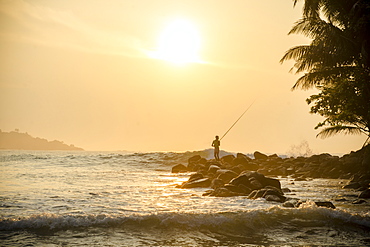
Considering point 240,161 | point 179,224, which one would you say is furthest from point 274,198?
point 240,161

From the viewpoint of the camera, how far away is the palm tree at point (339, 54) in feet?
53.7

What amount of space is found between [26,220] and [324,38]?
1542 cm

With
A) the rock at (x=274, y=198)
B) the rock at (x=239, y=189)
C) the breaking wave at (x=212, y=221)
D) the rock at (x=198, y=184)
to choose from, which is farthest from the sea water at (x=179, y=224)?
the rock at (x=198, y=184)

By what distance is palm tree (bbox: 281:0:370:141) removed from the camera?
644 inches

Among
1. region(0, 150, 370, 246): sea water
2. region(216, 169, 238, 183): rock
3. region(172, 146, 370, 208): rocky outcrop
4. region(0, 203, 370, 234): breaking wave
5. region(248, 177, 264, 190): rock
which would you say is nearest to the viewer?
region(0, 150, 370, 246): sea water

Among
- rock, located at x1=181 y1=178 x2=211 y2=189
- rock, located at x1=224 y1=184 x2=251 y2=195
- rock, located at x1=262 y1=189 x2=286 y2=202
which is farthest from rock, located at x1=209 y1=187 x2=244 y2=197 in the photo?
rock, located at x1=181 y1=178 x2=211 y2=189

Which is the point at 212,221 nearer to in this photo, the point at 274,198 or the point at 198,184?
the point at 274,198

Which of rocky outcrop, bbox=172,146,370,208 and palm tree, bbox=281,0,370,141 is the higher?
palm tree, bbox=281,0,370,141

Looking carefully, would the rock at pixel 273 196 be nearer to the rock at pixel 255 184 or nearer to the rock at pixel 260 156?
the rock at pixel 255 184

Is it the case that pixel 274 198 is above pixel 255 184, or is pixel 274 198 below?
below

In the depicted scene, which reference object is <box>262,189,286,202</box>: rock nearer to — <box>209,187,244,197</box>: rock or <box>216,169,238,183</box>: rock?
<box>209,187,244,197</box>: rock

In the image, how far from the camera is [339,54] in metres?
17.1

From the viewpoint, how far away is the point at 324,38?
1730 centimetres

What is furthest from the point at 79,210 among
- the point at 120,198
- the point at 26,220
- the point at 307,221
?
the point at 307,221
